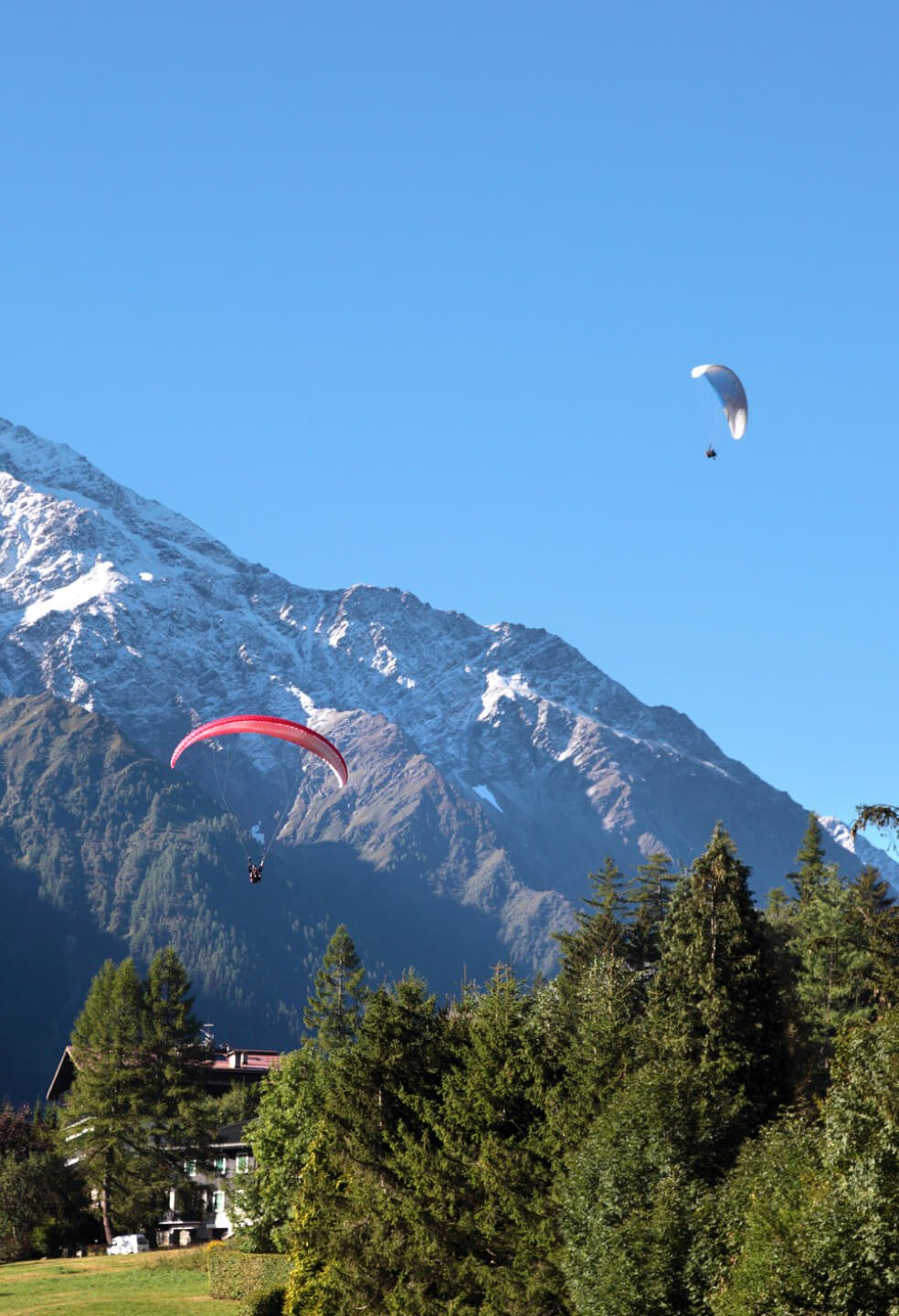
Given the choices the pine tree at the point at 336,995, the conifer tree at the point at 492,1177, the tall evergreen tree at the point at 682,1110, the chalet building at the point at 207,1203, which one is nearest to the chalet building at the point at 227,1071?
A: the chalet building at the point at 207,1203

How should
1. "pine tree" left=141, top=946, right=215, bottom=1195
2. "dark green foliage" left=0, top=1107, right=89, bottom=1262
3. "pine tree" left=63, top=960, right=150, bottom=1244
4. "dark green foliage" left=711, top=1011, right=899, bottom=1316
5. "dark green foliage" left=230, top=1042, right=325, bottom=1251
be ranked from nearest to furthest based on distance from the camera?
"dark green foliage" left=711, top=1011, right=899, bottom=1316, "dark green foliage" left=230, top=1042, right=325, bottom=1251, "pine tree" left=63, top=960, right=150, bottom=1244, "dark green foliage" left=0, top=1107, right=89, bottom=1262, "pine tree" left=141, top=946, right=215, bottom=1195

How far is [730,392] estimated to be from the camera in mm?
74312

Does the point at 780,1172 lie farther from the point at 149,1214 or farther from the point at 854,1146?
the point at 149,1214

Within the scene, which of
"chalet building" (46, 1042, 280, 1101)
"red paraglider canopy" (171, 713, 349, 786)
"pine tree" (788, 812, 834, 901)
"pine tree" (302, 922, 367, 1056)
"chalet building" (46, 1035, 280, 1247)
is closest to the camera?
"red paraglider canopy" (171, 713, 349, 786)

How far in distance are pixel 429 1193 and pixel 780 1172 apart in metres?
19.8

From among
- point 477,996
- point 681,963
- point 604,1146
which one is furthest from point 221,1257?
point 604,1146

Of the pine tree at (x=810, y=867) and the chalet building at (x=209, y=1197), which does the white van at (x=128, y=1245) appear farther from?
the pine tree at (x=810, y=867)

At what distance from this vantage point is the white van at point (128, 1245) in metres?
98.6

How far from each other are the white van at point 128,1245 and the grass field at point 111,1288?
5.11 meters

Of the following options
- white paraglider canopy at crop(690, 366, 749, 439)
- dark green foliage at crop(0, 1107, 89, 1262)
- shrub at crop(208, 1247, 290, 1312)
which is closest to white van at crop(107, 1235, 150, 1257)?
dark green foliage at crop(0, 1107, 89, 1262)

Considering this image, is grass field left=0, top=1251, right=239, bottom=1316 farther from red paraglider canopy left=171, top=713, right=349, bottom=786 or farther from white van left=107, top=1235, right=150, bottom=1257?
red paraglider canopy left=171, top=713, right=349, bottom=786

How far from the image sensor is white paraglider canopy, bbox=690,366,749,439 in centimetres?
7350

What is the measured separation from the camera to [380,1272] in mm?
59656

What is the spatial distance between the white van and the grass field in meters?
5.11
